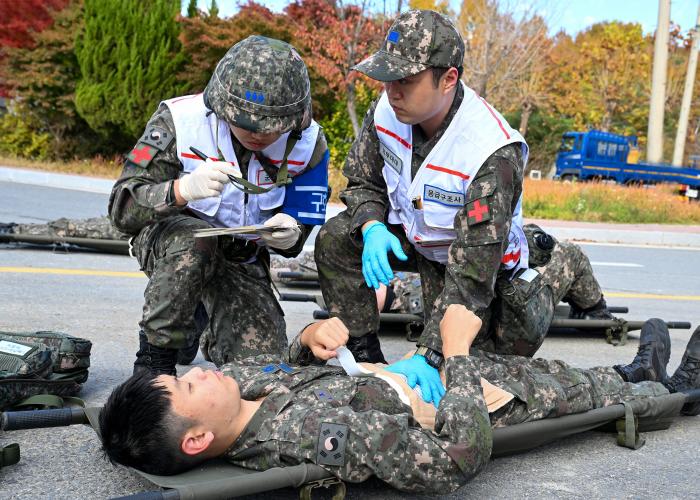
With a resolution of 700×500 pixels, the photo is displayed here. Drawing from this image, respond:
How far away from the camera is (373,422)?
2.55 meters

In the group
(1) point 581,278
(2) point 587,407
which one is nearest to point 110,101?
(1) point 581,278

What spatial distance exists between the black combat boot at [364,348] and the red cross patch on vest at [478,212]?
0.87m

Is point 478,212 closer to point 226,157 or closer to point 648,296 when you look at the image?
point 226,157

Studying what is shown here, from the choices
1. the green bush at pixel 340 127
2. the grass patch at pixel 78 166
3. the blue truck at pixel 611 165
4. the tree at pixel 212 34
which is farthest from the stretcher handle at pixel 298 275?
the blue truck at pixel 611 165

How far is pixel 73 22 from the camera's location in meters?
17.1

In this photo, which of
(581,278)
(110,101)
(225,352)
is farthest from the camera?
(110,101)

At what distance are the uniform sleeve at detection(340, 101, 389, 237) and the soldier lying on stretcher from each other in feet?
3.04

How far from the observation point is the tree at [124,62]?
54.3ft

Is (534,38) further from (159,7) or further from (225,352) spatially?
(225,352)

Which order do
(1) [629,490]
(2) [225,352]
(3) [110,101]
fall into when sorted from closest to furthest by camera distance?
(1) [629,490] → (2) [225,352] → (3) [110,101]

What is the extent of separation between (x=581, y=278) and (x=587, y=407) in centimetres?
176

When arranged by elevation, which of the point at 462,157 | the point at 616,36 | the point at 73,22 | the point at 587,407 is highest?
the point at 616,36

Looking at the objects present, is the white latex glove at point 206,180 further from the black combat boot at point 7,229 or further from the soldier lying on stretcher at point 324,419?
the black combat boot at point 7,229

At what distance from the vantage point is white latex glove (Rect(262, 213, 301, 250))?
3.63 meters
